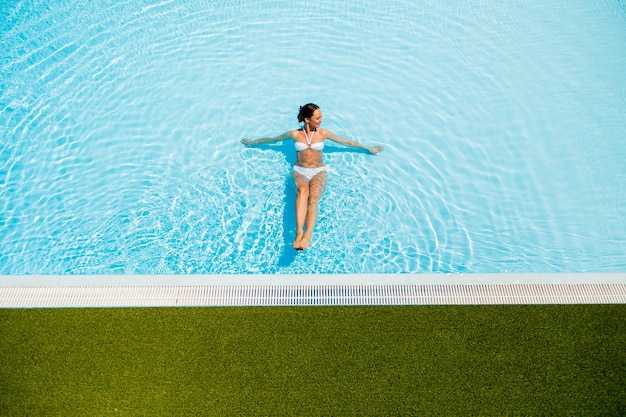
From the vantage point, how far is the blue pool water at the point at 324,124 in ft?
19.2

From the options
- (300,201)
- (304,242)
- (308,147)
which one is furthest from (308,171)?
(304,242)

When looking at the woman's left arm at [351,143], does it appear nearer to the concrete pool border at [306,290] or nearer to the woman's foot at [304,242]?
the woman's foot at [304,242]

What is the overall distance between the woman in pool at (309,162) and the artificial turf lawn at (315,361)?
1187 mm

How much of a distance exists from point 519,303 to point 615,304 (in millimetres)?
905

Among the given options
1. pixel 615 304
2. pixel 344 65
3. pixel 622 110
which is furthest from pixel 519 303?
→ pixel 344 65

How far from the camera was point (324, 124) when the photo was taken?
22.5ft

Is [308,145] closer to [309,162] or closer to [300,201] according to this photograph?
[309,162]

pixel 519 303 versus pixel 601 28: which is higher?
pixel 601 28

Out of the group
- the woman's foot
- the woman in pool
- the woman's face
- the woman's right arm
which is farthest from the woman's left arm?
the woman's foot

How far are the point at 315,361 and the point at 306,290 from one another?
730mm

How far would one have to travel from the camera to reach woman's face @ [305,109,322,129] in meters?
5.93

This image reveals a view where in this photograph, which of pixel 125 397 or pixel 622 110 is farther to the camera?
pixel 622 110

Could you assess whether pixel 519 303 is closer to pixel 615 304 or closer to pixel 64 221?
pixel 615 304

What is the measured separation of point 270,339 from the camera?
4824 millimetres
